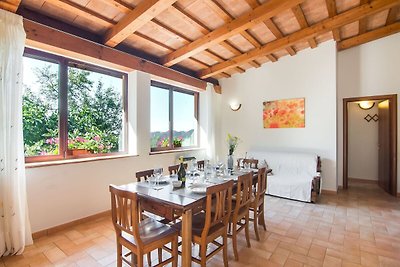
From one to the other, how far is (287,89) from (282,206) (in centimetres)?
262

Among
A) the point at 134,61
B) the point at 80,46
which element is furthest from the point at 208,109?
the point at 80,46

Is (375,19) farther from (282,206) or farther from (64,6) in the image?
(64,6)

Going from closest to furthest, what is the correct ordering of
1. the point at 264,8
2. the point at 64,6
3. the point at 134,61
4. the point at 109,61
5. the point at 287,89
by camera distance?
the point at 64,6, the point at 264,8, the point at 109,61, the point at 134,61, the point at 287,89

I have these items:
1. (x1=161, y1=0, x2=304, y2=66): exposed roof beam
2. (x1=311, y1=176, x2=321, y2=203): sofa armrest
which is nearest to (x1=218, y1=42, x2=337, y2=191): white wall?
(x1=311, y1=176, x2=321, y2=203): sofa armrest

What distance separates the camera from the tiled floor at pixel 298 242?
213cm

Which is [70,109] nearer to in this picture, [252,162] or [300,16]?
[252,162]

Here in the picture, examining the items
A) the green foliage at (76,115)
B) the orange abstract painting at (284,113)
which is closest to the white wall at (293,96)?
the orange abstract painting at (284,113)

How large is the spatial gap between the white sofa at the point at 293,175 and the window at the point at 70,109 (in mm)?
3019

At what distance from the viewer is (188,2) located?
2.69 meters

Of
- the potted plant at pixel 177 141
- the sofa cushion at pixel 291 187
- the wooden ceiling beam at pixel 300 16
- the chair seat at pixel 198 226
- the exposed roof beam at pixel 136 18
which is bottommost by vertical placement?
the sofa cushion at pixel 291 187

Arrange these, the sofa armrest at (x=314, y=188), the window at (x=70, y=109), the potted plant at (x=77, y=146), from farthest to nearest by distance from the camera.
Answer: the sofa armrest at (x=314, y=188)
the potted plant at (x=77, y=146)
the window at (x=70, y=109)

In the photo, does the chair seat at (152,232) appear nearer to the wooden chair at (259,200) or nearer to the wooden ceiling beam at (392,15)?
the wooden chair at (259,200)

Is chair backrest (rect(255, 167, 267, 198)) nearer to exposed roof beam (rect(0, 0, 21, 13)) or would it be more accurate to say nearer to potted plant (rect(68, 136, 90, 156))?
potted plant (rect(68, 136, 90, 156))

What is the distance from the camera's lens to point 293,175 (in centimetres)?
437
